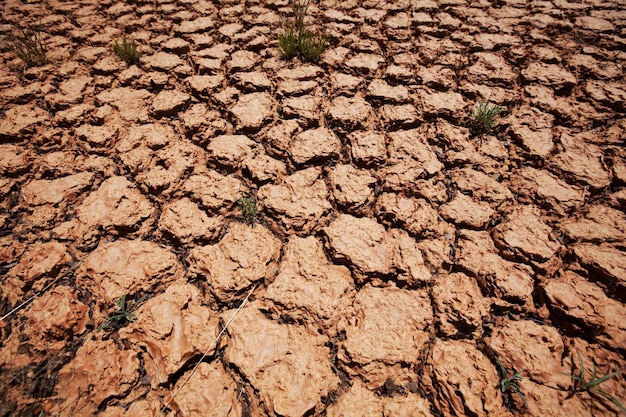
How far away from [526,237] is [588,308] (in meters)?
0.29

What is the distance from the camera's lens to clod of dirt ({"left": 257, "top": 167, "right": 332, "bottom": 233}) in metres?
1.17

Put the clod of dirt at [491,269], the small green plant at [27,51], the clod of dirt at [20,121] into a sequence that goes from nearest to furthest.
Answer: the clod of dirt at [491,269] → the clod of dirt at [20,121] → the small green plant at [27,51]

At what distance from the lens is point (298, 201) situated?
1.21 m

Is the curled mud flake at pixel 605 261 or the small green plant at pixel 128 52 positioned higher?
the small green plant at pixel 128 52

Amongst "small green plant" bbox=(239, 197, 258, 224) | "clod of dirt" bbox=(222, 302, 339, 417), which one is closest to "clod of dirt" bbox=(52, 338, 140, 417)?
"clod of dirt" bbox=(222, 302, 339, 417)

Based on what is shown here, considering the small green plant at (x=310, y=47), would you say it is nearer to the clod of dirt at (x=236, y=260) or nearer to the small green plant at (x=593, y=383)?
the clod of dirt at (x=236, y=260)

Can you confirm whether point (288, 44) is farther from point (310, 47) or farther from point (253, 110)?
point (253, 110)

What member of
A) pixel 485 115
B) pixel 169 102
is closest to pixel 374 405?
pixel 485 115

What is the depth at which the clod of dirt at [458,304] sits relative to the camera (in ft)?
3.16

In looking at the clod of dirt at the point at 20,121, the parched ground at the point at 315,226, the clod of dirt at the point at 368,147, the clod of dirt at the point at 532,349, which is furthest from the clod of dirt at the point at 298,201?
the clod of dirt at the point at 20,121

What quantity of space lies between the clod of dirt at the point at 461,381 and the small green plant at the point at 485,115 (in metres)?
1.05

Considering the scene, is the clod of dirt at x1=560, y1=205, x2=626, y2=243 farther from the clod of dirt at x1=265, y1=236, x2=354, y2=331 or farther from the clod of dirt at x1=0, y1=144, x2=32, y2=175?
the clod of dirt at x1=0, y1=144, x2=32, y2=175

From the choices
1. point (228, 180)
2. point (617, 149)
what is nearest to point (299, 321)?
point (228, 180)

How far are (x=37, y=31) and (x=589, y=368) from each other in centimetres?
340
